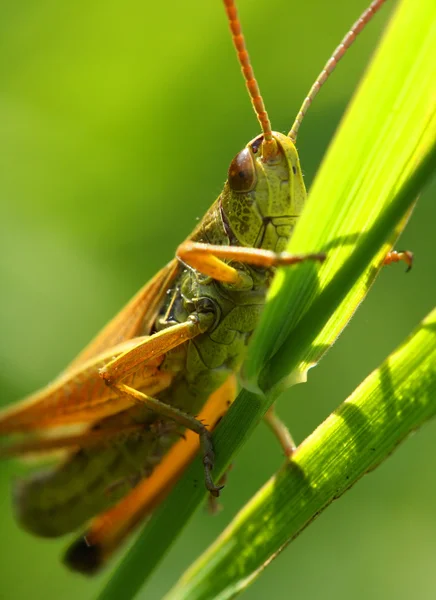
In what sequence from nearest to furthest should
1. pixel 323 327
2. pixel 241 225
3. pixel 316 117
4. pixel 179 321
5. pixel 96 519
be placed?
pixel 323 327
pixel 241 225
pixel 179 321
pixel 96 519
pixel 316 117

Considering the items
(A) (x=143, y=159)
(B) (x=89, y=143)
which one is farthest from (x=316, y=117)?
(B) (x=89, y=143)

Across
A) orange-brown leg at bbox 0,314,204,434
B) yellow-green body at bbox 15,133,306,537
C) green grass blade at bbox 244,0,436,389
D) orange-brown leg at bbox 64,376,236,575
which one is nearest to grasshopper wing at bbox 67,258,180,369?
yellow-green body at bbox 15,133,306,537

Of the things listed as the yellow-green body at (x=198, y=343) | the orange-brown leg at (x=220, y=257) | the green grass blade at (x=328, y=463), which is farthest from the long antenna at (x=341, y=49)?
the green grass blade at (x=328, y=463)

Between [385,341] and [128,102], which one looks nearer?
[128,102]

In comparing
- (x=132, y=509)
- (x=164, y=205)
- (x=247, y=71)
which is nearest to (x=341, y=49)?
(x=247, y=71)

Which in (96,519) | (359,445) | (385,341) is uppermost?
(359,445)

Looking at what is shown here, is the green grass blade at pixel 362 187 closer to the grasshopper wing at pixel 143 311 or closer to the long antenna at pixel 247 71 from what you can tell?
the long antenna at pixel 247 71

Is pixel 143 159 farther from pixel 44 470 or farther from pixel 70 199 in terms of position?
Result: pixel 44 470
